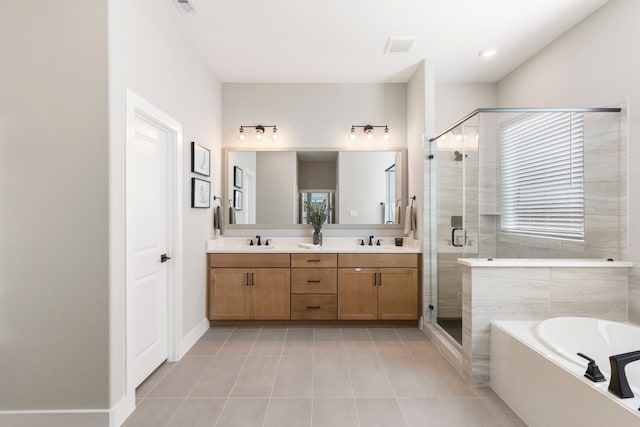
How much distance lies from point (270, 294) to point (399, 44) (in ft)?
9.08

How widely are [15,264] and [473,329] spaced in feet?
9.30

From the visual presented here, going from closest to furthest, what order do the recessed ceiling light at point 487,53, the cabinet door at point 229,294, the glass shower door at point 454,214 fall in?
the glass shower door at point 454,214 → the recessed ceiling light at point 487,53 → the cabinet door at point 229,294

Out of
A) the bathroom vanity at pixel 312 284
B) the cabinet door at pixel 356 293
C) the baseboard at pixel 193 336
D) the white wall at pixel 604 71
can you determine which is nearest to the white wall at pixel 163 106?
the baseboard at pixel 193 336

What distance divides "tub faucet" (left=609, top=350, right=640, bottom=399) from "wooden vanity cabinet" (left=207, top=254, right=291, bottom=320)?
2.60m

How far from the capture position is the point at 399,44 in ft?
9.97

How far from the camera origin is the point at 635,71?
7.39 feet

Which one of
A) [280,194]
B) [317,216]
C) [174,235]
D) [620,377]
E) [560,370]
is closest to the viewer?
[620,377]

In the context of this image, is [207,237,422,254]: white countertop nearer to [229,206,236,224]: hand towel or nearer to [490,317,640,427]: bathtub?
[229,206,236,224]: hand towel

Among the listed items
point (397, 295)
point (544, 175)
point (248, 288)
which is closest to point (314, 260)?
point (248, 288)

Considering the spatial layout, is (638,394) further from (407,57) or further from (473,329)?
(407,57)

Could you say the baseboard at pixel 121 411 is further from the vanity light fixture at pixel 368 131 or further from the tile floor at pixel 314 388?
the vanity light fixture at pixel 368 131

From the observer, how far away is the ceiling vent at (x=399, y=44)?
2949mm

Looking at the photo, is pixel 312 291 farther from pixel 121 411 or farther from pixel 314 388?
pixel 121 411

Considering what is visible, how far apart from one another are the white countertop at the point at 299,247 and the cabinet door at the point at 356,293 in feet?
0.75
